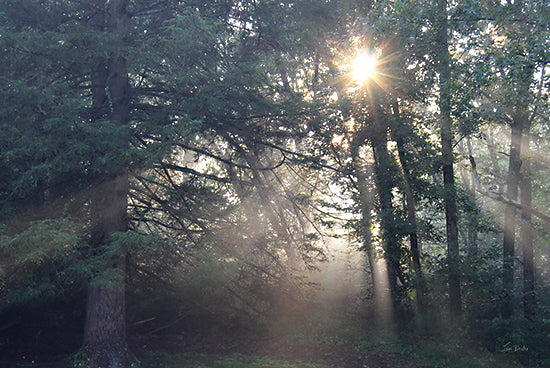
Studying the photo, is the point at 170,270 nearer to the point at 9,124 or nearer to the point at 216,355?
the point at 216,355

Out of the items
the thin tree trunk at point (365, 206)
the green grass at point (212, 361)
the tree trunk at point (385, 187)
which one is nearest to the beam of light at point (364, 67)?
the tree trunk at point (385, 187)

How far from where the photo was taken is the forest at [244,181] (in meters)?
8.89

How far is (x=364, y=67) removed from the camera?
1263 centimetres

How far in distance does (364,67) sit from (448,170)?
3.84 metres

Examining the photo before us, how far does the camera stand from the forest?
8891 mm

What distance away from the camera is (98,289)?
10.2 metres

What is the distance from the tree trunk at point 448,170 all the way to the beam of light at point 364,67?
1741 mm

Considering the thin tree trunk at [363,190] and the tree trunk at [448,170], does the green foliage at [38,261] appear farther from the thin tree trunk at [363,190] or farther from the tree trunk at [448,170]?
the tree trunk at [448,170]

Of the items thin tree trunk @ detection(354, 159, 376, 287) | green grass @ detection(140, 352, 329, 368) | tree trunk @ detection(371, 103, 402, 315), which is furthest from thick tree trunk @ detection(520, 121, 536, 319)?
green grass @ detection(140, 352, 329, 368)

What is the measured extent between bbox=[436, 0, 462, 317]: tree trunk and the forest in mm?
60

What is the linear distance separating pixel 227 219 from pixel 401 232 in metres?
5.08

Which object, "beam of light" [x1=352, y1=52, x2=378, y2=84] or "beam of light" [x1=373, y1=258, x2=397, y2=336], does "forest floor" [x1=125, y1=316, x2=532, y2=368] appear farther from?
"beam of light" [x1=352, y1=52, x2=378, y2=84]

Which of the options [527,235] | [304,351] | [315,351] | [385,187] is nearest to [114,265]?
[304,351]

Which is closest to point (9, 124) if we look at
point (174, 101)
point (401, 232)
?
point (174, 101)
